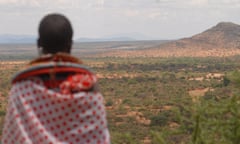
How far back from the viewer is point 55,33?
232 centimetres

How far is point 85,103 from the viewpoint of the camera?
2.27 metres

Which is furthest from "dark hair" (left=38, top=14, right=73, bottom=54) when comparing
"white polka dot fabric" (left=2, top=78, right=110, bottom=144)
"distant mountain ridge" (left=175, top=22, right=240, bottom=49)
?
"distant mountain ridge" (left=175, top=22, right=240, bottom=49)

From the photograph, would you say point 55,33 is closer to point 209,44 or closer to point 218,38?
point 209,44

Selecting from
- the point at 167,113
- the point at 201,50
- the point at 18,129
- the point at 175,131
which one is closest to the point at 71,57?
the point at 18,129

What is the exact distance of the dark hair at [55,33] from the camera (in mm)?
2320

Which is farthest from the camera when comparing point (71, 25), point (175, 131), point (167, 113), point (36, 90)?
point (167, 113)

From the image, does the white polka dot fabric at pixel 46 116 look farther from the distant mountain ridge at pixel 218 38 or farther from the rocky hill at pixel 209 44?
the distant mountain ridge at pixel 218 38

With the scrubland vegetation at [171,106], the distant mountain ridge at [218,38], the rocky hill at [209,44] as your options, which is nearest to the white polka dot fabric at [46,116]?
the scrubland vegetation at [171,106]

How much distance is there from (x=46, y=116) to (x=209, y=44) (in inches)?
4749

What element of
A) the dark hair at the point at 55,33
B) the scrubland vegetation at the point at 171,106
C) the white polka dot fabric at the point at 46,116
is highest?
the dark hair at the point at 55,33

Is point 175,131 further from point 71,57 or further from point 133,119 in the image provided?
point 133,119

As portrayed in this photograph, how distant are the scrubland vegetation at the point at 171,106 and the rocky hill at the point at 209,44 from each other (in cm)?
3041

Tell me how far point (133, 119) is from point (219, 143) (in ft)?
87.3

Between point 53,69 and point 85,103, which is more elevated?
point 53,69
